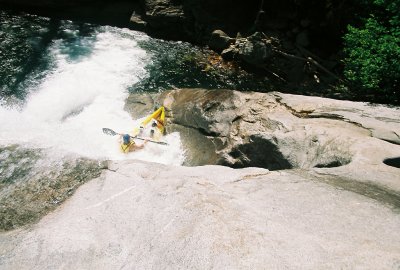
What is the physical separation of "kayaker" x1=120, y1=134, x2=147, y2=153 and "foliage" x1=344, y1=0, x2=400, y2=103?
311 inches

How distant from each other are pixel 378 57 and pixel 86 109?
35.8 feet

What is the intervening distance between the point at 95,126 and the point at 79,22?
9.60 m

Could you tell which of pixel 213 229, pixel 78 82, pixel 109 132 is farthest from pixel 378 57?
pixel 78 82

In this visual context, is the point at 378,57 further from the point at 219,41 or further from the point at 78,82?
the point at 78,82

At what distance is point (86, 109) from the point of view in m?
13.2

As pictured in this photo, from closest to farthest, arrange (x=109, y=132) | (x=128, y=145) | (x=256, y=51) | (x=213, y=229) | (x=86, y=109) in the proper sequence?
(x=213, y=229), (x=128, y=145), (x=109, y=132), (x=86, y=109), (x=256, y=51)

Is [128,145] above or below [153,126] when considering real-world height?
below

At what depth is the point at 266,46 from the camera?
1578 cm

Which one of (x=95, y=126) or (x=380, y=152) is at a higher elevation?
(x=380, y=152)

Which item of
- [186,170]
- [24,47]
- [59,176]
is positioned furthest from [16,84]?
[186,170]

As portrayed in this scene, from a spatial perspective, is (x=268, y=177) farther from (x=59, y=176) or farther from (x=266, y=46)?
(x=266, y=46)

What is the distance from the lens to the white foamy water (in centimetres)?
1109

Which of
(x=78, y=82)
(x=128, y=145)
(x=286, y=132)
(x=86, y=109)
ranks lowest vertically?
(x=86, y=109)

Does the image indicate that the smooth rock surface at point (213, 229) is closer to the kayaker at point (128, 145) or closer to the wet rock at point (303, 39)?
the kayaker at point (128, 145)
